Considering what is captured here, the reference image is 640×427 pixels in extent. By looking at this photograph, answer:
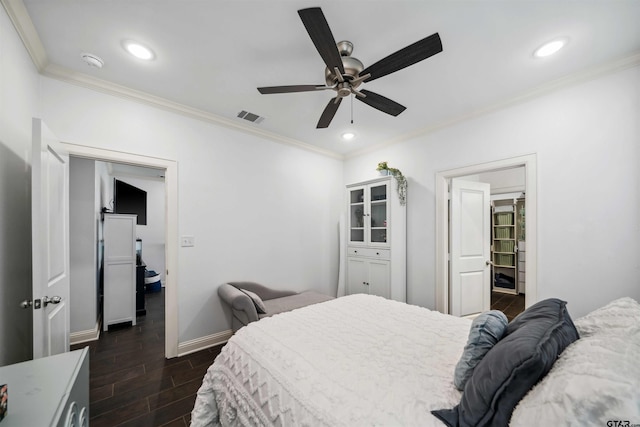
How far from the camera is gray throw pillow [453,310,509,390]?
1.02m

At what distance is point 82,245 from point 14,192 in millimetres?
1737

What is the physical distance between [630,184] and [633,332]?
1.79 meters

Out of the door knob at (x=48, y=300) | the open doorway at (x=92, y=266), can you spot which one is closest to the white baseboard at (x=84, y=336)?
the open doorway at (x=92, y=266)

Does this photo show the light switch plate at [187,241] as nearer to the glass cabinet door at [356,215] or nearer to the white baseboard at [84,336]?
the white baseboard at [84,336]

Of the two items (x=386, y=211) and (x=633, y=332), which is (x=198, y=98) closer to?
(x=386, y=211)

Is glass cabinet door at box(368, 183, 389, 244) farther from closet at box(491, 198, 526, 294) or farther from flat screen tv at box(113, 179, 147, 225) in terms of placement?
flat screen tv at box(113, 179, 147, 225)

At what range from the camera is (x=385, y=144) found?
12.3ft

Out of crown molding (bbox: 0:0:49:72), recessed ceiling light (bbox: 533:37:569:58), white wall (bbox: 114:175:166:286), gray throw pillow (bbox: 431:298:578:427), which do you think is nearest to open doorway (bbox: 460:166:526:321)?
recessed ceiling light (bbox: 533:37:569:58)

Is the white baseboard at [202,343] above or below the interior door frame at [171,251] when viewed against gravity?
below

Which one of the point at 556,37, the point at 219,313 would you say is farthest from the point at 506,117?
the point at 219,313

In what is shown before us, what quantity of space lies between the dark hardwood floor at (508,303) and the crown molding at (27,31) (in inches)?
224

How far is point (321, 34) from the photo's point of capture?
1.35m

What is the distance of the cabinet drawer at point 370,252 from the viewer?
3.38 m

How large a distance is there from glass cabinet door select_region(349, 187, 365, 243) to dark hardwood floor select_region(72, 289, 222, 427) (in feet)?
7.48
